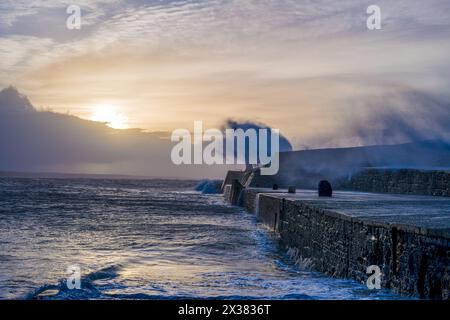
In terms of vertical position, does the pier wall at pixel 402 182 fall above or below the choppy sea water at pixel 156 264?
above

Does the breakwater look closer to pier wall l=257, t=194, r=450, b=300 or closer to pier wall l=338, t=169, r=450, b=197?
pier wall l=257, t=194, r=450, b=300

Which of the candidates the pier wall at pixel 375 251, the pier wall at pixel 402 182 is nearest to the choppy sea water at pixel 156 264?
the pier wall at pixel 375 251

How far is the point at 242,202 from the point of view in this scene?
127ft

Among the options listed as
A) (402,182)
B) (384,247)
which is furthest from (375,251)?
(402,182)

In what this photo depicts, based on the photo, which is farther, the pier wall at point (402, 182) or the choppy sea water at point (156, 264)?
the pier wall at point (402, 182)

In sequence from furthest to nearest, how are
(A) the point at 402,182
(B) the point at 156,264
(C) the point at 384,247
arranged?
(A) the point at 402,182 < (B) the point at 156,264 < (C) the point at 384,247

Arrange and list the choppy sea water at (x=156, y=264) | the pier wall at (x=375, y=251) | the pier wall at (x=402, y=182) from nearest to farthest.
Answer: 1. the pier wall at (x=375, y=251)
2. the choppy sea water at (x=156, y=264)
3. the pier wall at (x=402, y=182)

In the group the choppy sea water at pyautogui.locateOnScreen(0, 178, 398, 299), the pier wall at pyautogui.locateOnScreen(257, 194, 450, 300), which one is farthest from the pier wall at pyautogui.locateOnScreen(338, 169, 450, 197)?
the pier wall at pyautogui.locateOnScreen(257, 194, 450, 300)

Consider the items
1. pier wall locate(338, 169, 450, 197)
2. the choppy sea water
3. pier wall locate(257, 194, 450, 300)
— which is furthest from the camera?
pier wall locate(338, 169, 450, 197)

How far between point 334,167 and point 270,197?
21.4 meters

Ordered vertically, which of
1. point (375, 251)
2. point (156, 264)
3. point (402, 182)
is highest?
point (402, 182)

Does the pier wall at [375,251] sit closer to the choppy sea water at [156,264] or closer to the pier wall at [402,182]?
the choppy sea water at [156,264]

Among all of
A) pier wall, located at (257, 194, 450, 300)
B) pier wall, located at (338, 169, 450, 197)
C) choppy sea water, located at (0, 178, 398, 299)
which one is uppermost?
pier wall, located at (338, 169, 450, 197)

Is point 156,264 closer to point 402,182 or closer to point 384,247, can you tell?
point 384,247
